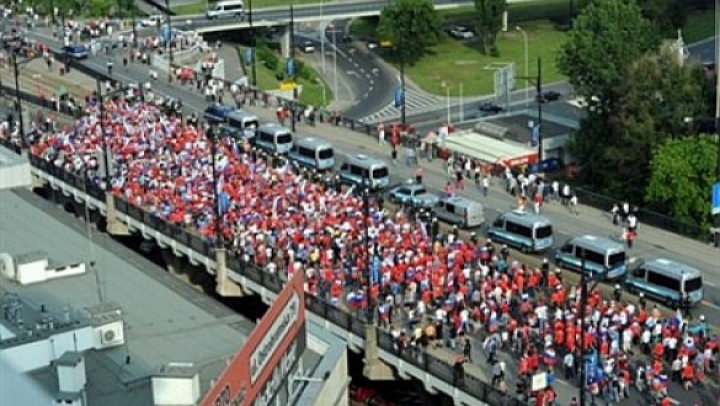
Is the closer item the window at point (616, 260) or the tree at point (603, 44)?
the window at point (616, 260)

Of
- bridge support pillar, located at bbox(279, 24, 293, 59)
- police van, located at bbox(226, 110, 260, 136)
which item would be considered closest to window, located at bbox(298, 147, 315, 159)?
police van, located at bbox(226, 110, 260, 136)

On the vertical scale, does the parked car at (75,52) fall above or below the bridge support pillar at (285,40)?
above

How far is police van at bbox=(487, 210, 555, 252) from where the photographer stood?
37.9 m

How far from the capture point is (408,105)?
280 ft

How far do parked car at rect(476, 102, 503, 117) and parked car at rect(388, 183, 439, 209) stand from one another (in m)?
33.8

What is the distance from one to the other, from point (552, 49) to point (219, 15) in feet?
92.4

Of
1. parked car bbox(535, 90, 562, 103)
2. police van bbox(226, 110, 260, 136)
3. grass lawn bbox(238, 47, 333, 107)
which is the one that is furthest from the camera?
grass lawn bbox(238, 47, 333, 107)

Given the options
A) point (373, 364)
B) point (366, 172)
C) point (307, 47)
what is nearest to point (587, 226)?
point (366, 172)

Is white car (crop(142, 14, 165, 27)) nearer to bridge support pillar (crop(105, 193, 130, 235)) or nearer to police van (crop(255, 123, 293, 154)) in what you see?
police van (crop(255, 123, 293, 154))

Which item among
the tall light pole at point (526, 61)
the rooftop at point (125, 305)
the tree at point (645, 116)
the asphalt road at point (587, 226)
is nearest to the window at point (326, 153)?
the asphalt road at point (587, 226)

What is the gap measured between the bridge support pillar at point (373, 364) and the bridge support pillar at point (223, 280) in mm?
8677

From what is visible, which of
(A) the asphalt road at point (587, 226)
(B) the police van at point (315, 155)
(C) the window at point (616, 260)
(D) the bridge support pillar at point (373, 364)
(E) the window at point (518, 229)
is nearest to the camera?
(D) the bridge support pillar at point (373, 364)

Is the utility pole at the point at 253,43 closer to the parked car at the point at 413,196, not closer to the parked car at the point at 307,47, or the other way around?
the parked car at the point at 307,47

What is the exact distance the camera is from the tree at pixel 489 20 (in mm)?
98062
